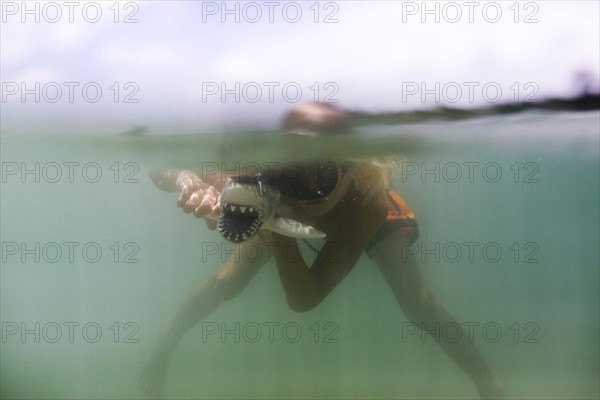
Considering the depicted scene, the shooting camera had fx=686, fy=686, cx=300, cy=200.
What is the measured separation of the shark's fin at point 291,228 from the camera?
1.60 m

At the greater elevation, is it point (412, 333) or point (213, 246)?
point (213, 246)

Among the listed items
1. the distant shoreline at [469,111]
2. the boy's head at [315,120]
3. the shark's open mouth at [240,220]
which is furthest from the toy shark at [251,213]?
the distant shoreline at [469,111]

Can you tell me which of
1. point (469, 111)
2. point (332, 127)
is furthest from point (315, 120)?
point (469, 111)

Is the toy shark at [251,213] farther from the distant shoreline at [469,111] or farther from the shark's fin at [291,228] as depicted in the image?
the distant shoreline at [469,111]

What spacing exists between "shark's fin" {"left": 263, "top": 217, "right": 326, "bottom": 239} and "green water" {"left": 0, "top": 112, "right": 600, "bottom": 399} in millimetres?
117

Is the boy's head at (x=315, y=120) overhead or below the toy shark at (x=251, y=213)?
overhead

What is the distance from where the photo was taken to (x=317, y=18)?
1631 millimetres

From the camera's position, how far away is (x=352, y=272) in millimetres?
1664

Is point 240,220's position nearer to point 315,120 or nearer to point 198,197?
point 198,197

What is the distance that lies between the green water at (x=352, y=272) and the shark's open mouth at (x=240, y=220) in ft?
0.22

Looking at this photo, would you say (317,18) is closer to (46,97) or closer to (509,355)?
(46,97)

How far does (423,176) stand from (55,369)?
1.02 meters

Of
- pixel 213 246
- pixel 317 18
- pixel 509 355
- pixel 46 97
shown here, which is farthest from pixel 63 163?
pixel 509 355

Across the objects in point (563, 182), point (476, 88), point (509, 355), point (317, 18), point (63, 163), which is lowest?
point (509, 355)
